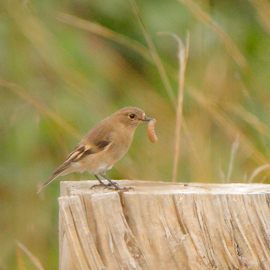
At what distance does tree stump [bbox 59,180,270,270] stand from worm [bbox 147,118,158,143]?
117 cm

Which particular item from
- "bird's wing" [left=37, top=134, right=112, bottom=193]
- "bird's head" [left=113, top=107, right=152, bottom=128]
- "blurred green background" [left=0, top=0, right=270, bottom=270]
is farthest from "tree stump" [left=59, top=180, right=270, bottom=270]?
"bird's head" [left=113, top=107, right=152, bottom=128]

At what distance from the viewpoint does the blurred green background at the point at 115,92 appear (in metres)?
4.11

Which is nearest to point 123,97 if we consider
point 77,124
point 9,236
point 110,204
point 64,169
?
point 77,124

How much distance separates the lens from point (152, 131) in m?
4.04

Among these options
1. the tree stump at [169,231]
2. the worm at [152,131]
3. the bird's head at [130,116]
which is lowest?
the tree stump at [169,231]

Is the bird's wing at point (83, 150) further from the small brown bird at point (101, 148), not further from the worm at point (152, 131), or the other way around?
the worm at point (152, 131)

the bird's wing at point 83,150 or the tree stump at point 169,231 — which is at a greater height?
the bird's wing at point 83,150

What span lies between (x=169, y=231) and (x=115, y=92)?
2.78m

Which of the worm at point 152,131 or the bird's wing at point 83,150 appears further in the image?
the bird's wing at point 83,150

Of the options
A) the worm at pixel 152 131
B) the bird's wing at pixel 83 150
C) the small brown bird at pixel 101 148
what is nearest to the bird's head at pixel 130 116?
the small brown bird at pixel 101 148

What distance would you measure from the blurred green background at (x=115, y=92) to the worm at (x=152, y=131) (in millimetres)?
107

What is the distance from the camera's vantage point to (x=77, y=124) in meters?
4.75

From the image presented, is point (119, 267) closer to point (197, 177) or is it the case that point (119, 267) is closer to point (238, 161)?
point (197, 177)

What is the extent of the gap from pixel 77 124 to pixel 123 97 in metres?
0.74
